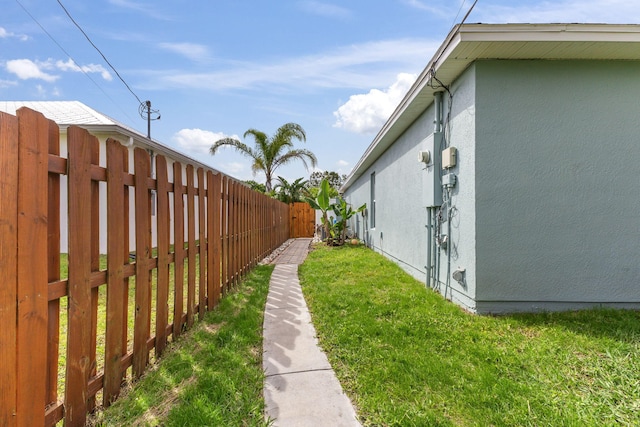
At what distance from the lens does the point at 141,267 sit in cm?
262

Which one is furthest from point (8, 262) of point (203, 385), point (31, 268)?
point (203, 385)

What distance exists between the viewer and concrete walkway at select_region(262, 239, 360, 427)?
209 cm

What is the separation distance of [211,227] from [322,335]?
6.83 ft

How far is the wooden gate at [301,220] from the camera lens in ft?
66.7

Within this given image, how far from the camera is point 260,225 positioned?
8477 mm

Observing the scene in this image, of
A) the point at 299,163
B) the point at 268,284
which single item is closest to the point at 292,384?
the point at 268,284

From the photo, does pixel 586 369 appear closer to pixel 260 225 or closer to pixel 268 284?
pixel 268 284

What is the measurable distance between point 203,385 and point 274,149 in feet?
58.2

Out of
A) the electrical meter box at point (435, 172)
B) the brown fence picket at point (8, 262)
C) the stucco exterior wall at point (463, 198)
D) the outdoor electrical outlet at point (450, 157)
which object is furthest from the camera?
the electrical meter box at point (435, 172)

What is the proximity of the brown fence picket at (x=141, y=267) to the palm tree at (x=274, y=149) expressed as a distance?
662 inches

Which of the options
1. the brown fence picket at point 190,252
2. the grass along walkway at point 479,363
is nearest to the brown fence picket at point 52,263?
the brown fence picket at point 190,252

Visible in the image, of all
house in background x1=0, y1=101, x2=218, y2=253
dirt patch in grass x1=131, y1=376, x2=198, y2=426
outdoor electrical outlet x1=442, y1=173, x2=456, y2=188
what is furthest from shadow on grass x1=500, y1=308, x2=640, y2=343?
house in background x1=0, y1=101, x2=218, y2=253

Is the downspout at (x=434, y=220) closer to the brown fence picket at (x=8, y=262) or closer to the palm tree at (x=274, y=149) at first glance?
the brown fence picket at (x=8, y=262)

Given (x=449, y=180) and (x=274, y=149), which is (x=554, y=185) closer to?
(x=449, y=180)
